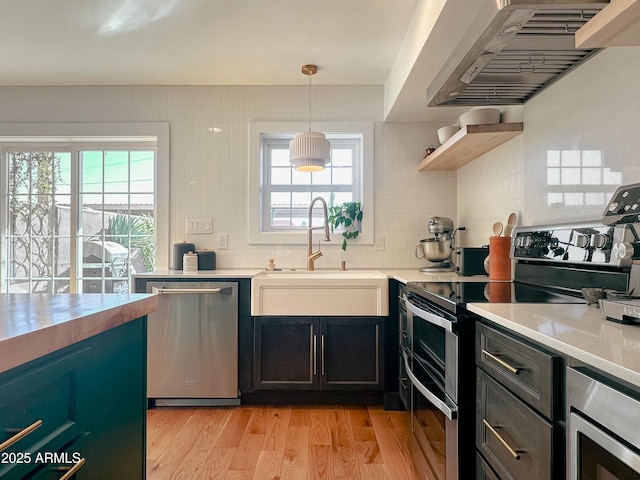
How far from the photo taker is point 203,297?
2.38m

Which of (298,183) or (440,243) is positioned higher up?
(298,183)

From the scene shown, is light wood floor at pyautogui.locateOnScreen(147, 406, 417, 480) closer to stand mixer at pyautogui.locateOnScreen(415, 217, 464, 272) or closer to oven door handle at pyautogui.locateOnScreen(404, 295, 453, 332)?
oven door handle at pyautogui.locateOnScreen(404, 295, 453, 332)

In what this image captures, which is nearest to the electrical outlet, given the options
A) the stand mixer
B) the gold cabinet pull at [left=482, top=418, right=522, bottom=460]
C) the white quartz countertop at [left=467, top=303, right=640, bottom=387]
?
the stand mixer

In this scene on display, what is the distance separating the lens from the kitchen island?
0.60m

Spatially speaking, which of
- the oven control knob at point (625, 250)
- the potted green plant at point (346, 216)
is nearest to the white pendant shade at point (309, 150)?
the potted green plant at point (346, 216)

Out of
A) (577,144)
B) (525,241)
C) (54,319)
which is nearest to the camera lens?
(54,319)

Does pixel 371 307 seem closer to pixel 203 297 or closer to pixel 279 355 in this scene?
pixel 279 355

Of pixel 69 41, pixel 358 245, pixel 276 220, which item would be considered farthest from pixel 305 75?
pixel 69 41

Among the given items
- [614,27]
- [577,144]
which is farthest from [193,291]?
[614,27]

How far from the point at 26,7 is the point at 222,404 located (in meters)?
Answer: 2.54

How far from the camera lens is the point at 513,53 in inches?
52.4

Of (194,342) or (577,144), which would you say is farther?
(194,342)

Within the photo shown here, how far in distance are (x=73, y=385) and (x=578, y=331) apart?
103 centimetres

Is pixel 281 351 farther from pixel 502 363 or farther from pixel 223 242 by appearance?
pixel 502 363
